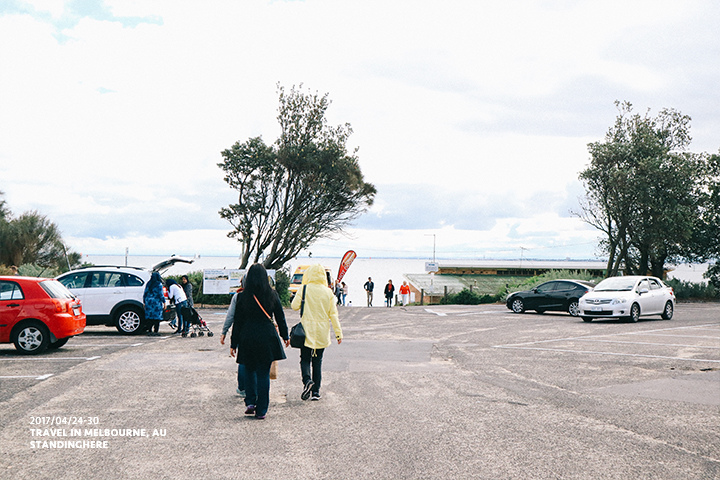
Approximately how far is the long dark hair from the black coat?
5cm

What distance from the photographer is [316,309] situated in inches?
324

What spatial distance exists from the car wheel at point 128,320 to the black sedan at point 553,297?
1627cm

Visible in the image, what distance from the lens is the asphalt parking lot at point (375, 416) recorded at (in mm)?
5441

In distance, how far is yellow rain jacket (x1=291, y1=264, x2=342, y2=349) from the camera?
8172 millimetres

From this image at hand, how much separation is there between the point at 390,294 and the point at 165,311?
23.9 metres

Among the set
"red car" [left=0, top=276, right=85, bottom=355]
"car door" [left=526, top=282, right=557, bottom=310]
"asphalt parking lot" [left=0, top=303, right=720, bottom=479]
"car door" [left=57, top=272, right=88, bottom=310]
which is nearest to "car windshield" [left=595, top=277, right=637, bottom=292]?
"car door" [left=526, top=282, right=557, bottom=310]

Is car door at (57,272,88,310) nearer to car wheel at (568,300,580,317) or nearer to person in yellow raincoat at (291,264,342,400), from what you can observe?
person in yellow raincoat at (291,264,342,400)

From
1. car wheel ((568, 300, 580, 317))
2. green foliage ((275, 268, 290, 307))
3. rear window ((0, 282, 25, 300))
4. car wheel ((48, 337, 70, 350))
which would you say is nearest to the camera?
rear window ((0, 282, 25, 300))

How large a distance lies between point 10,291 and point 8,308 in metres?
0.34

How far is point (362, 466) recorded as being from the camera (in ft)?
17.6

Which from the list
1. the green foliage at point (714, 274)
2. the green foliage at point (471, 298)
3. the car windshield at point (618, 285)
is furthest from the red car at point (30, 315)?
the green foliage at point (714, 274)

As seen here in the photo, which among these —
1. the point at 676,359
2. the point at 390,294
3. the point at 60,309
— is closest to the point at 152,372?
the point at 60,309

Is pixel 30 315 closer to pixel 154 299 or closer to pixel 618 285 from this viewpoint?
pixel 154 299

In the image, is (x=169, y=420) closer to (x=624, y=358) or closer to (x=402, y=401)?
(x=402, y=401)
